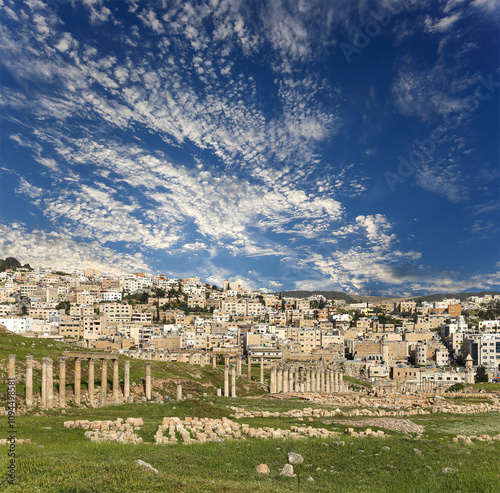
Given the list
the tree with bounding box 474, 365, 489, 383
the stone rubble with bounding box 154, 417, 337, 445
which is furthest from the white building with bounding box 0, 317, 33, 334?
the tree with bounding box 474, 365, 489, 383

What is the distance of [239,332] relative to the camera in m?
121

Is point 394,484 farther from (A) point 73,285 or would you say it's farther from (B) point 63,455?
(A) point 73,285

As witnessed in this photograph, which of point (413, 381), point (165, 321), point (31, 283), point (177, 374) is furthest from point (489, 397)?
point (31, 283)

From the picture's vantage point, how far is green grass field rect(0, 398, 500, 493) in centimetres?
1005

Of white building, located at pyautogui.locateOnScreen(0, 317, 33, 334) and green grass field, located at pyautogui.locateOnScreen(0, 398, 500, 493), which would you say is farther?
white building, located at pyautogui.locateOnScreen(0, 317, 33, 334)

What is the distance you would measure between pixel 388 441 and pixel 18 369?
2662 centimetres

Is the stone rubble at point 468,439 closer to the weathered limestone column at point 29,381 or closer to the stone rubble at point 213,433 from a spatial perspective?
the stone rubble at point 213,433

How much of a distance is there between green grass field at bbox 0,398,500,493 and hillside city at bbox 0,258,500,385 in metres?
66.3

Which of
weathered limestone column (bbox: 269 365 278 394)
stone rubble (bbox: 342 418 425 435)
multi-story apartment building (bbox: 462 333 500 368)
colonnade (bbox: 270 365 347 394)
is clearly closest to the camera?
stone rubble (bbox: 342 418 425 435)

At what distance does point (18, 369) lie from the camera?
3166 centimetres

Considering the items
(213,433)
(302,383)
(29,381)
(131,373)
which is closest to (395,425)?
(213,433)

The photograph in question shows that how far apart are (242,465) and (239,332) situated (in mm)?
108311

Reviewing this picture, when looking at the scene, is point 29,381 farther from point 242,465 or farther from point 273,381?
point 273,381

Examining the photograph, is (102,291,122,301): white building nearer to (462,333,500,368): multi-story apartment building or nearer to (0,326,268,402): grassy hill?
(0,326,268,402): grassy hill
